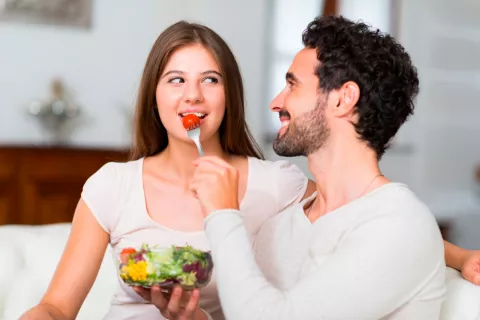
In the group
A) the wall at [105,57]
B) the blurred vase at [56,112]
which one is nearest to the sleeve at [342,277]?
the wall at [105,57]

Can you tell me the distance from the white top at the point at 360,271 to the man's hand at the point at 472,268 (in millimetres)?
236

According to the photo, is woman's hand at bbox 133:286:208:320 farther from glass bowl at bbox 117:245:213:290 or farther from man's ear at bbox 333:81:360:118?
man's ear at bbox 333:81:360:118

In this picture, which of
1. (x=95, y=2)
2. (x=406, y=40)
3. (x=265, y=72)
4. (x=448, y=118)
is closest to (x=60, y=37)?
(x=95, y=2)

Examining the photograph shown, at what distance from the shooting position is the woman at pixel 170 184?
5.91ft

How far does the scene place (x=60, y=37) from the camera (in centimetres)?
490

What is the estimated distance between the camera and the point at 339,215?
4.82 ft

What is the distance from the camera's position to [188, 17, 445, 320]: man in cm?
131

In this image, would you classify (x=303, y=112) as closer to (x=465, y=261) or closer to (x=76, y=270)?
(x=465, y=261)

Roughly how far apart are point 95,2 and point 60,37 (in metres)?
0.34

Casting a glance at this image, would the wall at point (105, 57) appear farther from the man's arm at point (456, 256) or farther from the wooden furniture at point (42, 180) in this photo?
the man's arm at point (456, 256)

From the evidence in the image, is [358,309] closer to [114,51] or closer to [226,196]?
[226,196]

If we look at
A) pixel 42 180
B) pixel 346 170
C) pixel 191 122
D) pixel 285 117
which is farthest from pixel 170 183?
pixel 42 180

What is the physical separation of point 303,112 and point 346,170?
5.9 inches

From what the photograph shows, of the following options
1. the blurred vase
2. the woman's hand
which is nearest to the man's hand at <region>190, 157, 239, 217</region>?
the woman's hand
